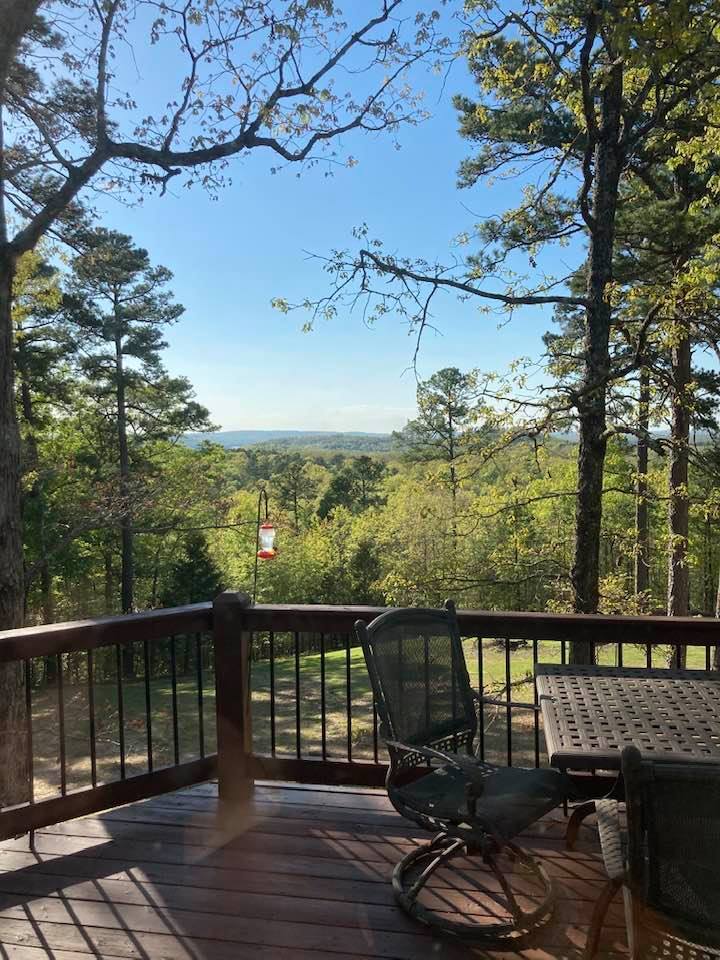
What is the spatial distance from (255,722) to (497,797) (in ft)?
44.0

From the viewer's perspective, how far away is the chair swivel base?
2059 millimetres

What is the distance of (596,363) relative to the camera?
7008 millimetres

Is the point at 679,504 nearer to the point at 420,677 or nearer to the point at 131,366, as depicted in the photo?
the point at 420,677

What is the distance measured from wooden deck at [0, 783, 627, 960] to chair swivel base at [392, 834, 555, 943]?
0.12 feet

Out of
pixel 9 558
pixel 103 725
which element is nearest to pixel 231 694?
pixel 9 558

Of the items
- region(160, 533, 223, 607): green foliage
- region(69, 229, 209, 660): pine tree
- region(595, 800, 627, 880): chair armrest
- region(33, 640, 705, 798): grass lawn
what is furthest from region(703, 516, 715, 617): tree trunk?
region(595, 800, 627, 880): chair armrest

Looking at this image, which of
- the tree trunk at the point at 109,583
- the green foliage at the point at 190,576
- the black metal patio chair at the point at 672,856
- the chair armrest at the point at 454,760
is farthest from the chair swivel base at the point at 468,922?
the green foliage at the point at 190,576

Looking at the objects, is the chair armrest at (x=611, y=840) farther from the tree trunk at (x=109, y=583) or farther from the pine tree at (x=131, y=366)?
the tree trunk at (x=109, y=583)

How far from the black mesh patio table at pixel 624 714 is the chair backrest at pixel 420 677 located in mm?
330

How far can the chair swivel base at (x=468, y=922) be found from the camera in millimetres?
2059

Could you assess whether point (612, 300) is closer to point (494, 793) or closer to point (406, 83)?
point (406, 83)

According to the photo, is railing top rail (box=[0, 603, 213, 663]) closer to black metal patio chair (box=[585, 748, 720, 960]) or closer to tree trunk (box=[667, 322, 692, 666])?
black metal patio chair (box=[585, 748, 720, 960])

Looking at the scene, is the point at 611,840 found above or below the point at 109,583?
above

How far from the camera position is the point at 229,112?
6.03 metres
